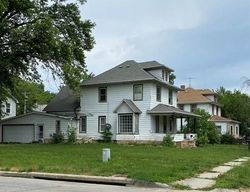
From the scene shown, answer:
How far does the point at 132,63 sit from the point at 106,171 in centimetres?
3038

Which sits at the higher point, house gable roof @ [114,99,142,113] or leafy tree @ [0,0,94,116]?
leafy tree @ [0,0,94,116]

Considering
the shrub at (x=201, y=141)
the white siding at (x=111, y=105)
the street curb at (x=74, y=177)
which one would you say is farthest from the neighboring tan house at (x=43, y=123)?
the street curb at (x=74, y=177)

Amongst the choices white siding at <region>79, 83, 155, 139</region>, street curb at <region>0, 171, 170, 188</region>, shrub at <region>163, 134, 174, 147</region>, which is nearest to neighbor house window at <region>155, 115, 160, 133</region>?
white siding at <region>79, 83, 155, 139</region>

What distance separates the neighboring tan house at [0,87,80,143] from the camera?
4681 cm

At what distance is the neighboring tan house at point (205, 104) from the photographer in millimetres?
69125

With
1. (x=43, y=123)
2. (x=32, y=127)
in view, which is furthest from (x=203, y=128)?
(x=32, y=127)

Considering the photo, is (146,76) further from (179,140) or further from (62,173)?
(62,173)

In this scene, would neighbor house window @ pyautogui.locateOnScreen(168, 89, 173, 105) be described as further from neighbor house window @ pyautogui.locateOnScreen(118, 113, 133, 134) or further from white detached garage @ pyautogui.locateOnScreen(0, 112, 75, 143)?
white detached garage @ pyautogui.locateOnScreen(0, 112, 75, 143)

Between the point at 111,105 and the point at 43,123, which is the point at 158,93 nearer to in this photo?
the point at 111,105

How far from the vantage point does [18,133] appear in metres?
48.4

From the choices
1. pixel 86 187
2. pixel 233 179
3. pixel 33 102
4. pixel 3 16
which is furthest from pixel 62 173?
pixel 33 102

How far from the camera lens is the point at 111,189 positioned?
13.9 meters

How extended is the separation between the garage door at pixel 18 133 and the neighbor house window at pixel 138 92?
445 inches

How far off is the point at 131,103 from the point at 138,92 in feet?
3.90
